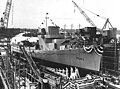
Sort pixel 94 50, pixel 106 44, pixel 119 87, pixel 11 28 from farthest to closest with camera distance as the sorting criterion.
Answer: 1. pixel 11 28
2. pixel 106 44
3. pixel 94 50
4. pixel 119 87

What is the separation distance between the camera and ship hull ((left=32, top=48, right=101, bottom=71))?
17.6 metres

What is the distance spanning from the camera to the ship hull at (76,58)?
17577mm

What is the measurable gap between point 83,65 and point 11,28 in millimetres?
53006

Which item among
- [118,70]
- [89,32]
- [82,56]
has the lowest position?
[118,70]

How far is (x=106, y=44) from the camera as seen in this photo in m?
21.1

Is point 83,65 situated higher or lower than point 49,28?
lower

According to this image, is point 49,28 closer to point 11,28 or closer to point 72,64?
point 72,64

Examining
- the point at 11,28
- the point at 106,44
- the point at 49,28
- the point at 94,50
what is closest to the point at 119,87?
the point at 94,50

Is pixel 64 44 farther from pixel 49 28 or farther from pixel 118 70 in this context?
pixel 118 70

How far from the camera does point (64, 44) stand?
22.2 m

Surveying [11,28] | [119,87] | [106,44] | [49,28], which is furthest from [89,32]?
[11,28]

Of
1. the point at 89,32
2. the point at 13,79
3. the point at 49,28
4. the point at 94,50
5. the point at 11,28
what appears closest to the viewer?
the point at 13,79

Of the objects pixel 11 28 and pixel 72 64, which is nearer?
pixel 72 64

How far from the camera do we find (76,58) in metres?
19.0
